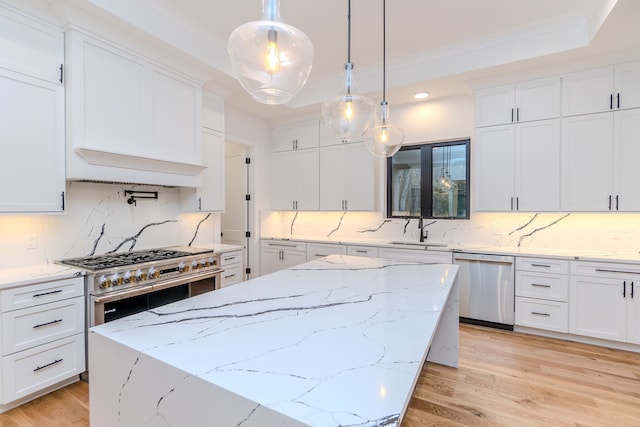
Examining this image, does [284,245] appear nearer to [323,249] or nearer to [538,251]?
[323,249]

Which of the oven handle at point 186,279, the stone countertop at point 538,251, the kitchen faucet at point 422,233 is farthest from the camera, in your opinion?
the kitchen faucet at point 422,233

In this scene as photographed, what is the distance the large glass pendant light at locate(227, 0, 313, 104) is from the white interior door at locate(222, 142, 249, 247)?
3.45m

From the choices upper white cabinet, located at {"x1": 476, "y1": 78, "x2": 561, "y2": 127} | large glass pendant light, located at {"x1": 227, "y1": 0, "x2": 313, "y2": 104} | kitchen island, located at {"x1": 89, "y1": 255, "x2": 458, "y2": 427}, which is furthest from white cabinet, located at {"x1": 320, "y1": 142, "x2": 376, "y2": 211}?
large glass pendant light, located at {"x1": 227, "y1": 0, "x2": 313, "y2": 104}

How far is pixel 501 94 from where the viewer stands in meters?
3.49

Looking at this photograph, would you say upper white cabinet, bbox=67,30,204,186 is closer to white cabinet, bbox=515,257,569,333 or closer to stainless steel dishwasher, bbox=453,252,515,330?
stainless steel dishwasher, bbox=453,252,515,330

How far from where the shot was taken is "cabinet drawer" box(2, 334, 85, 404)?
2029mm

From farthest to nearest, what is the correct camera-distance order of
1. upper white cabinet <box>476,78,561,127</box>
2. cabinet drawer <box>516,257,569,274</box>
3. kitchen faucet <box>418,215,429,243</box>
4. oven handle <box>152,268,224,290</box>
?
kitchen faucet <box>418,215,429,243</box>
upper white cabinet <box>476,78,561,127</box>
cabinet drawer <box>516,257,569,274</box>
oven handle <box>152,268,224,290</box>

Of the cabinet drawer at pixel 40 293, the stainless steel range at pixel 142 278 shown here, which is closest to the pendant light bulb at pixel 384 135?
the stainless steel range at pixel 142 278

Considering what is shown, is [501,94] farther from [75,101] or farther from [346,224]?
[75,101]

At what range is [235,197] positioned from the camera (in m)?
5.00

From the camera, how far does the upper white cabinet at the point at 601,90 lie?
2.96 metres

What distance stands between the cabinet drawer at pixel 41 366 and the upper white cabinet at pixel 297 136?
3529mm

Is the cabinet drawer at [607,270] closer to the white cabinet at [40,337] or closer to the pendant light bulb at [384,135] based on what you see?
the pendant light bulb at [384,135]

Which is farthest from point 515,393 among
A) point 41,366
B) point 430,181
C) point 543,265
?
point 41,366
